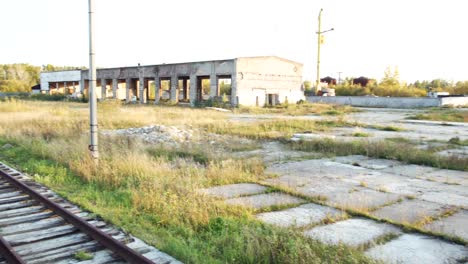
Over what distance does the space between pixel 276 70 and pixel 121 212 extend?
38.2 meters

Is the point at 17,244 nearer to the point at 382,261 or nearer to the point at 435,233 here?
the point at 382,261

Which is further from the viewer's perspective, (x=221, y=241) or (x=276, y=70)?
(x=276, y=70)

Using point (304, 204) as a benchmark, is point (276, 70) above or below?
above

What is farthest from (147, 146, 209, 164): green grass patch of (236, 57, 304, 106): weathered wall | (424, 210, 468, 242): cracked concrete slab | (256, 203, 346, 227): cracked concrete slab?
(236, 57, 304, 106): weathered wall

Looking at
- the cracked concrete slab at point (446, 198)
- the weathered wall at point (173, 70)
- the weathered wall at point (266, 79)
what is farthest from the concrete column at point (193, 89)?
the cracked concrete slab at point (446, 198)

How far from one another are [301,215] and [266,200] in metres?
1.01

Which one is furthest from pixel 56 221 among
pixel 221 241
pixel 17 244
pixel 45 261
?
pixel 221 241

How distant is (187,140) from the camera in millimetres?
15648

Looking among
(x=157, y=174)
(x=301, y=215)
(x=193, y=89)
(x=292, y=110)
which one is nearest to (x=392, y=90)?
(x=292, y=110)

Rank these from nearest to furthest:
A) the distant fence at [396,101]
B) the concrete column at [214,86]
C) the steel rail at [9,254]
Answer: the steel rail at [9,254] < the concrete column at [214,86] < the distant fence at [396,101]

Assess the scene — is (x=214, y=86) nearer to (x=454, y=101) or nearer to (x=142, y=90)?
(x=142, y=90)

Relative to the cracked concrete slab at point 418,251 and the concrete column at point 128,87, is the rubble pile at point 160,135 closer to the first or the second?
the cracked concrete slab at point 418,251

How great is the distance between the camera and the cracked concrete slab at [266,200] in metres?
6.97

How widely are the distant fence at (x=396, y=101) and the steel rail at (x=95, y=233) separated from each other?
44.8m
